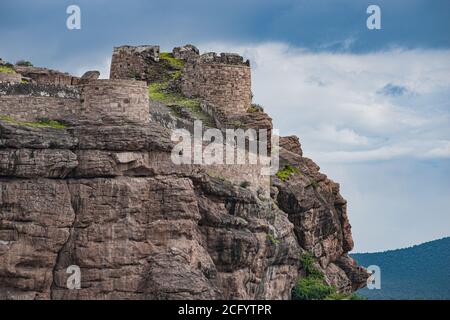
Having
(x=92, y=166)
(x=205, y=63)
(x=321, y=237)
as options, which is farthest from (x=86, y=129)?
(x=321, y=237)

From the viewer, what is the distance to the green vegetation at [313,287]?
7156 cm

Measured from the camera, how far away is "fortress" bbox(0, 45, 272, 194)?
6550 centimetres

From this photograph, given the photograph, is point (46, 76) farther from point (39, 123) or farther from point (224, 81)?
point (39, 123)

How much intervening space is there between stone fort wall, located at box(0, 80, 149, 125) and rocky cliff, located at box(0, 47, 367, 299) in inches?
35.0

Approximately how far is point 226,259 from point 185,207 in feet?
12.4

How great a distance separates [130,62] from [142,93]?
569 inches

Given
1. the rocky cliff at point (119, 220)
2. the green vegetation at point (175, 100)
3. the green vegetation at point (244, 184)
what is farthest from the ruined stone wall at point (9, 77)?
the green vegetation at point (244, 184)

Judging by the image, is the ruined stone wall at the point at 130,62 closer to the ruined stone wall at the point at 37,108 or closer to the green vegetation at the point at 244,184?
the green vegetation at the point at 244,184

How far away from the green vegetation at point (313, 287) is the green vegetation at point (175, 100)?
9417 millimetres

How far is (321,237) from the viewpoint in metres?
77.9

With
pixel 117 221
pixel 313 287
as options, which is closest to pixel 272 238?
pixel 313 287

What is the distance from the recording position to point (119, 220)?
2482 inches

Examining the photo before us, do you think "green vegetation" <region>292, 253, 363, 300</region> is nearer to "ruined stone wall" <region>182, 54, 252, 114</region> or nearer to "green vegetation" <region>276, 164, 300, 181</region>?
"green vegetation" <region>276, 164, 300, 181</region>

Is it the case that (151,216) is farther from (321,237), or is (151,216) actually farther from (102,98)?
(321,237)
